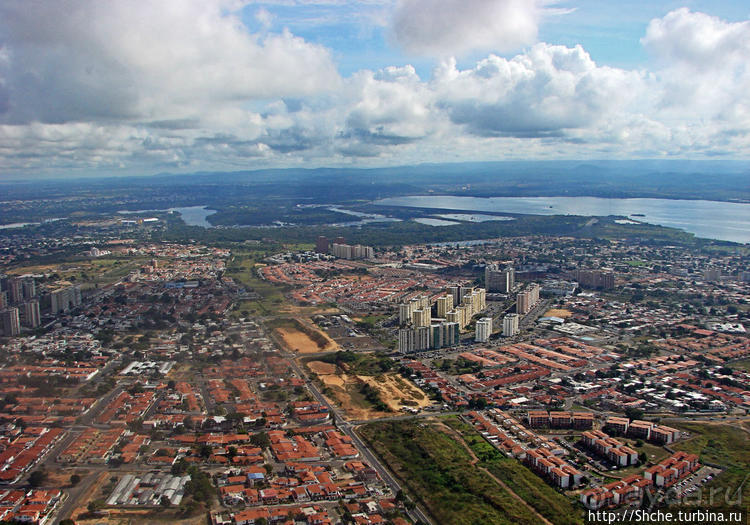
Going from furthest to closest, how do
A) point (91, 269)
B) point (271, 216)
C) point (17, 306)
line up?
point (271, 216) < point (91, 269) < point (17, 306)

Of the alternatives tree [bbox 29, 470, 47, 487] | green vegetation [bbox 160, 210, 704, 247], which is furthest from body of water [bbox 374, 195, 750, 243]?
tree [bbox 29, 470, 47, 487]

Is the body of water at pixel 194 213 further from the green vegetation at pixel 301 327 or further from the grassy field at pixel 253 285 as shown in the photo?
the green vegetation at pixel 301 327

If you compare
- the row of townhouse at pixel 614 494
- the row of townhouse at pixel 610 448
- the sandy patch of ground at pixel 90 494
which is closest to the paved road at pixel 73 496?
the sandy patch of ground at pixel 90 494

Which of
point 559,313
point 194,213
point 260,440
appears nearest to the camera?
point 260,440

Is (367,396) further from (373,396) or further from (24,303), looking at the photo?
(24,303)

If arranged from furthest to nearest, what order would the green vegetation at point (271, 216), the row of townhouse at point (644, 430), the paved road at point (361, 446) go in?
A: 1. the green vegetation at point (271, 216)
2. the row of townhouse at point (644, 430)
3. the paved road at point (361, 446)

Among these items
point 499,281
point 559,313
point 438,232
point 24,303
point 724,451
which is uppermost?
point 24,303

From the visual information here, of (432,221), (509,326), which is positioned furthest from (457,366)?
(432,221)
